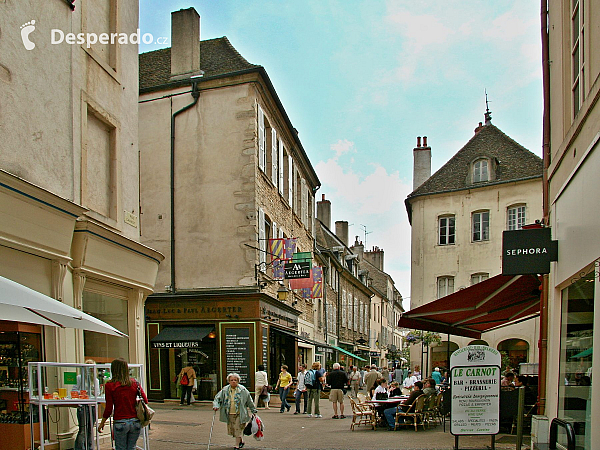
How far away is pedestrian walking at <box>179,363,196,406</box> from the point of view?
18.3 m

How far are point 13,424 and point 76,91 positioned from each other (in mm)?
5044

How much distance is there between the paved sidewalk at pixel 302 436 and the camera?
1101cm

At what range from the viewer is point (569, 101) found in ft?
27.4

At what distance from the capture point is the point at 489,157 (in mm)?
32312

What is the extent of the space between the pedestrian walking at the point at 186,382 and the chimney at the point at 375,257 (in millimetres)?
48157

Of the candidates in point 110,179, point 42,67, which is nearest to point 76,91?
point 42,67

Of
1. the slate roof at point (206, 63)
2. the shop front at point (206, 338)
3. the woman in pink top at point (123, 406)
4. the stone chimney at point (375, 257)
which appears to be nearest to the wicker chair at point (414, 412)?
the shop front at point (206, 338)

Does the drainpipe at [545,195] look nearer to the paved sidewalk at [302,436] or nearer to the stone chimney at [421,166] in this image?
the paved sidewalk at [302,436]

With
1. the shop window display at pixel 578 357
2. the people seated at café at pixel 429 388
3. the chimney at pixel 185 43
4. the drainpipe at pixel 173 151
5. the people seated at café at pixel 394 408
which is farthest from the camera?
the chimney at pixel 185 43

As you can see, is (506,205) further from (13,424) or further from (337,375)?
(13,424)

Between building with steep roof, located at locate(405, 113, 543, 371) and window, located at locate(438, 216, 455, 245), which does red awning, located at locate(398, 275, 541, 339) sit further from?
window, located at locate(438, 216, 455, 245)

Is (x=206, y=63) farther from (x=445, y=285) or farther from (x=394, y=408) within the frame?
(x=445, y=285)

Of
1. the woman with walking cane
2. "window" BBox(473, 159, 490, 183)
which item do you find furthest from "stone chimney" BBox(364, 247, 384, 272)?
the woman with walking cane

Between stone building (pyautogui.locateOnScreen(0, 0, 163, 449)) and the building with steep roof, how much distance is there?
71.8 feet
